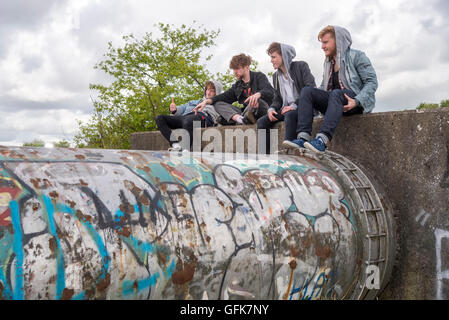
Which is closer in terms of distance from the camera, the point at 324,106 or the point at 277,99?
the point at 324,106

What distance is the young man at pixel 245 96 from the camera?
19.6 ft

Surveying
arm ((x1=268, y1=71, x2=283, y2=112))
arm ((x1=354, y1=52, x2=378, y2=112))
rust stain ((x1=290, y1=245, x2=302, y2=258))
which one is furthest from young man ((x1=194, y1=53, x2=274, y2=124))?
rust stain ((x1=290, y1=245, x2=302, y2=258))

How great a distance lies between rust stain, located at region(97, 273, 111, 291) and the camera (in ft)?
7.63

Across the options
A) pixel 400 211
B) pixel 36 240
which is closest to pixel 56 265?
pixel 36 240

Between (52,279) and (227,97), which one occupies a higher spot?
(227,97)

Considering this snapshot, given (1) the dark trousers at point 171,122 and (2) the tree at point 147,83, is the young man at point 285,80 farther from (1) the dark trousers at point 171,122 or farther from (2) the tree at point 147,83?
(2) the tree at point 147,83

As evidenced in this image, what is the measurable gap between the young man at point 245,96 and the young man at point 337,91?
134 centimetres

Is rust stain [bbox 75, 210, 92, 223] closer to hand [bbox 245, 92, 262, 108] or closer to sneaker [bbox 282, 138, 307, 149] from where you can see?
sneaker [bbox 282, 138, 307, 149]

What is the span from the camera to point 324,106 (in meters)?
4.52

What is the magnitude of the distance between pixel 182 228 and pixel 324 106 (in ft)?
8.01

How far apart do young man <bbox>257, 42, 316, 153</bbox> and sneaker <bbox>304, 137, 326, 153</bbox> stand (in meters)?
0.96
